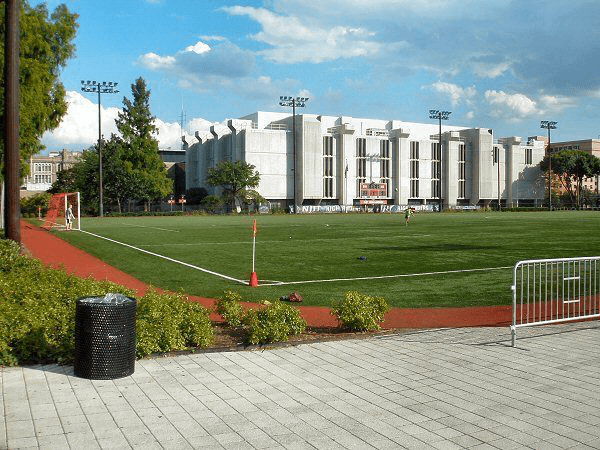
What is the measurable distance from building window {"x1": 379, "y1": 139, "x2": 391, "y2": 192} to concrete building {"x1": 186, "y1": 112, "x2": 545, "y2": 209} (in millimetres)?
189

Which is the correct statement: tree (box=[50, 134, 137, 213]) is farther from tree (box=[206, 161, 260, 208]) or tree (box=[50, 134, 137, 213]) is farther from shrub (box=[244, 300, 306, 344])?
shrub (box=[244, 300, 306, 344])

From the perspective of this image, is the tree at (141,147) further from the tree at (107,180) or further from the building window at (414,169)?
the building window at (414,169)

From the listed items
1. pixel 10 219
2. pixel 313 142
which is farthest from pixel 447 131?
pixel 10 219

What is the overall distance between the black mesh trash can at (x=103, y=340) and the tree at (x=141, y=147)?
8444cm

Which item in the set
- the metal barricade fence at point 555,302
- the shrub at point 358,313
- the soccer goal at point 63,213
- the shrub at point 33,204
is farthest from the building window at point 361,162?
the shrub at point 358,313

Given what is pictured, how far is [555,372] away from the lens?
7.20 metres

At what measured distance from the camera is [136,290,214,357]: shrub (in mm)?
7609

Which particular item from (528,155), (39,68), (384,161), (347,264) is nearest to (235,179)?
(384,161)

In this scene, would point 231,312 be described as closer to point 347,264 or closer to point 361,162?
point 347,264

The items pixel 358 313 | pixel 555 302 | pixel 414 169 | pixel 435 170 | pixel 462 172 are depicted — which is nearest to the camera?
pixel 358 313

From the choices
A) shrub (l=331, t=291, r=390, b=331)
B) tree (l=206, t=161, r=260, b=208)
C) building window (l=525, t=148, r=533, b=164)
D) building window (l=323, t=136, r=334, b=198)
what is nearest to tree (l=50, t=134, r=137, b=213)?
tree (l=206, t=161, r=260, b=208)

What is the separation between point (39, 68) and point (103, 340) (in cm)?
2441

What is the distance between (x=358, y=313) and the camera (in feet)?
30.7

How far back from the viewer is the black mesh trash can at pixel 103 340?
21.7ft
